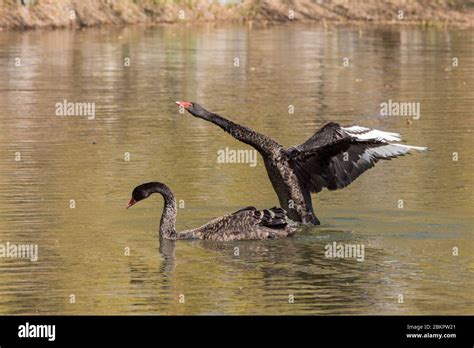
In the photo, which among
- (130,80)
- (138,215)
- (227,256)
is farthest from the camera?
(130,80)

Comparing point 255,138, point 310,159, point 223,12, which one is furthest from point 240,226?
point 223,12

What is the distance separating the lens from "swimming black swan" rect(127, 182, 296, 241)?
1620cm

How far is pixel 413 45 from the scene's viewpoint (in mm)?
45219

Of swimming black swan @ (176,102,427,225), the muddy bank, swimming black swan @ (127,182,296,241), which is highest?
the muddy bank

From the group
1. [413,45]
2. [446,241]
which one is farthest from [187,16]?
[446,241]

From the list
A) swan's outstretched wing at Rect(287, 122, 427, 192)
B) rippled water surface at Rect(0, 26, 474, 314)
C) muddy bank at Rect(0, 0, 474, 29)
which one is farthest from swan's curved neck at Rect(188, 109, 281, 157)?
muddy bank at Rect(0, 0, 474, 29)

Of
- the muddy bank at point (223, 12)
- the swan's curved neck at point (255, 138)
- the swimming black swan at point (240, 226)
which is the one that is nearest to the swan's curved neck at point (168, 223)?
the swimming black swan at point (240, 226)

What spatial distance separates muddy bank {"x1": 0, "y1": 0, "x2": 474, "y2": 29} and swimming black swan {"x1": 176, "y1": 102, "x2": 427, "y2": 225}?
34.0m

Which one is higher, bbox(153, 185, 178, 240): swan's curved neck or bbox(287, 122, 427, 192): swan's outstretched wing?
bbox(287, 122, 427, 192): swan's outstretched wing

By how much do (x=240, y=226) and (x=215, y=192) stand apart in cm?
282

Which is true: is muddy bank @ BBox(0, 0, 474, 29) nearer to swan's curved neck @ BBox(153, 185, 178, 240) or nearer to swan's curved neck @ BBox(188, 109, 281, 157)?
swan's curved neck @ BBox(188, 109, 281, 157)
